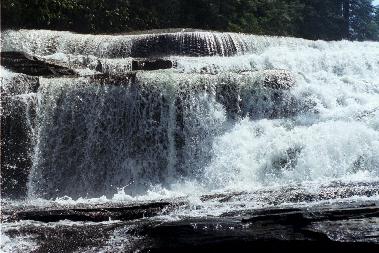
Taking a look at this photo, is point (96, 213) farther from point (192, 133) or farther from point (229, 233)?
point (192, 133)

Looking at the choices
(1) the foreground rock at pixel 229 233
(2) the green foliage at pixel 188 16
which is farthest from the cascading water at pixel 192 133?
(2) the green foliage at pixel 188 16

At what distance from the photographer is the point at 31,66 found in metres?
12.4

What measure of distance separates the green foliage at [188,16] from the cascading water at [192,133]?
853 cm

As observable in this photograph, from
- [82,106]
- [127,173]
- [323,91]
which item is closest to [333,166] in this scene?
[323,91]

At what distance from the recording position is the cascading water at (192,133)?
1029cm

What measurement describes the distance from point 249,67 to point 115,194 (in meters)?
6.81

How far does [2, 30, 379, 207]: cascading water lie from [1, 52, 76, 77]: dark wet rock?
0.49 metres

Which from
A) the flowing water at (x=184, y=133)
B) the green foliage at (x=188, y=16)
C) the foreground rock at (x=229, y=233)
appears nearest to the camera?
the foreground rock at (x=229, y=233)

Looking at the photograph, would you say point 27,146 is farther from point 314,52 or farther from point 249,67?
point 314,52

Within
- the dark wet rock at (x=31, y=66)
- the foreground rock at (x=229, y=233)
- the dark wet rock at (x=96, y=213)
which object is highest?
the dark wet rock at (x=31, y=66)

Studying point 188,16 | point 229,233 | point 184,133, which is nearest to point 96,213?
point 229,233

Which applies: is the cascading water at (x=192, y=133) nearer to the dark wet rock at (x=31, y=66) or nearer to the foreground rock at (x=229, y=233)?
the dark wet rock at (x=31, y=66)

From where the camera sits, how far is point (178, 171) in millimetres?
10648

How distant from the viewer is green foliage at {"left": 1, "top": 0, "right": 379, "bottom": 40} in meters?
20.0
